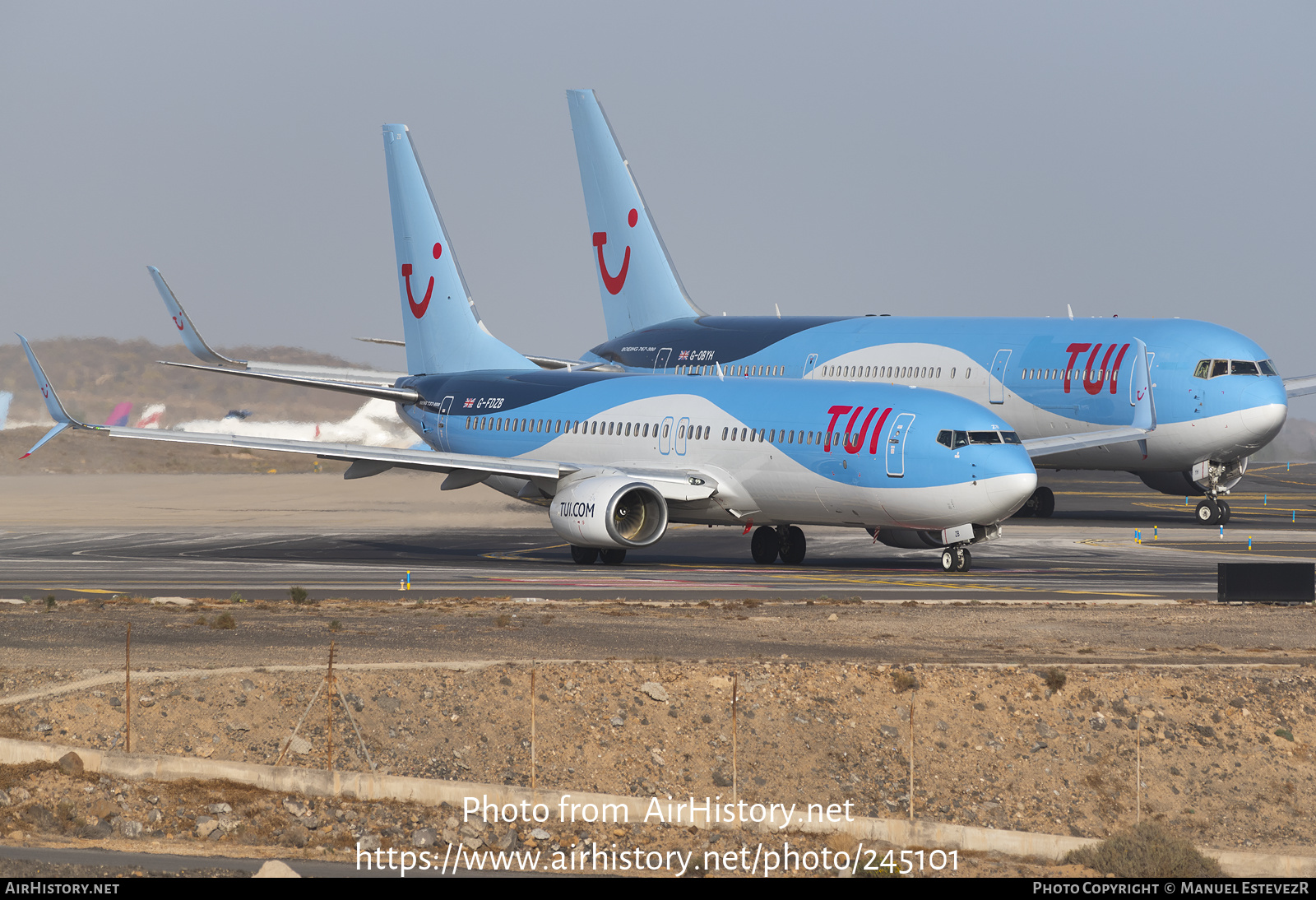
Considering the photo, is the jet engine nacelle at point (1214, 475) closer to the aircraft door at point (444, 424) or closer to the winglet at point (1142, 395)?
the winglet at point (1142, 395)

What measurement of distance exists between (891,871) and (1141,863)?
274 centimetres

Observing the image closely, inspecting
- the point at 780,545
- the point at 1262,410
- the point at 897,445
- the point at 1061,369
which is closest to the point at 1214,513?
the point at 1262,410

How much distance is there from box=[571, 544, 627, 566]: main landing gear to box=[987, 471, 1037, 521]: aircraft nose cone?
9.81m

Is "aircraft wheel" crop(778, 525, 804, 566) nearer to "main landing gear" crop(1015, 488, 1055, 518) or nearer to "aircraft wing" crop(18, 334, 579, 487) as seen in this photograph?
"aircraft wing" crop(18, 334, 579, 487)

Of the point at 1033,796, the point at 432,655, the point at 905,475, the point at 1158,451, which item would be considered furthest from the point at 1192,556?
the point at 432,655

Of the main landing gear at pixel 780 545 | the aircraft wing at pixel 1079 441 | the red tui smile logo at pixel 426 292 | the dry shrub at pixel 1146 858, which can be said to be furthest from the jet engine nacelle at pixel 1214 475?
the dry shrub at pixel 1146 858

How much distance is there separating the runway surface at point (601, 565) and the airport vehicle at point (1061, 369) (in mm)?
2311

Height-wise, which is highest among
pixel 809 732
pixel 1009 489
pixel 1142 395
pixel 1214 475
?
pixel 1142 395

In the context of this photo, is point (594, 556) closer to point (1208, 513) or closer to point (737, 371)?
point (737, 371)

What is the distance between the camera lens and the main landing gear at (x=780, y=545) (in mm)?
41531

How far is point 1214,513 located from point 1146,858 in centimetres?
3575

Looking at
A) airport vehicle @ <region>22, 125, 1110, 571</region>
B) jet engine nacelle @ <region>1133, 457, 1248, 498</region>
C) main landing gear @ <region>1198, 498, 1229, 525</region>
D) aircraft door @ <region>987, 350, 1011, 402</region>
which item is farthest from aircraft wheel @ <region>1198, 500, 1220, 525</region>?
aircraft door @ <region>987, 350, 1011, 402</region>

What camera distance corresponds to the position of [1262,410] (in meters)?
47.3
